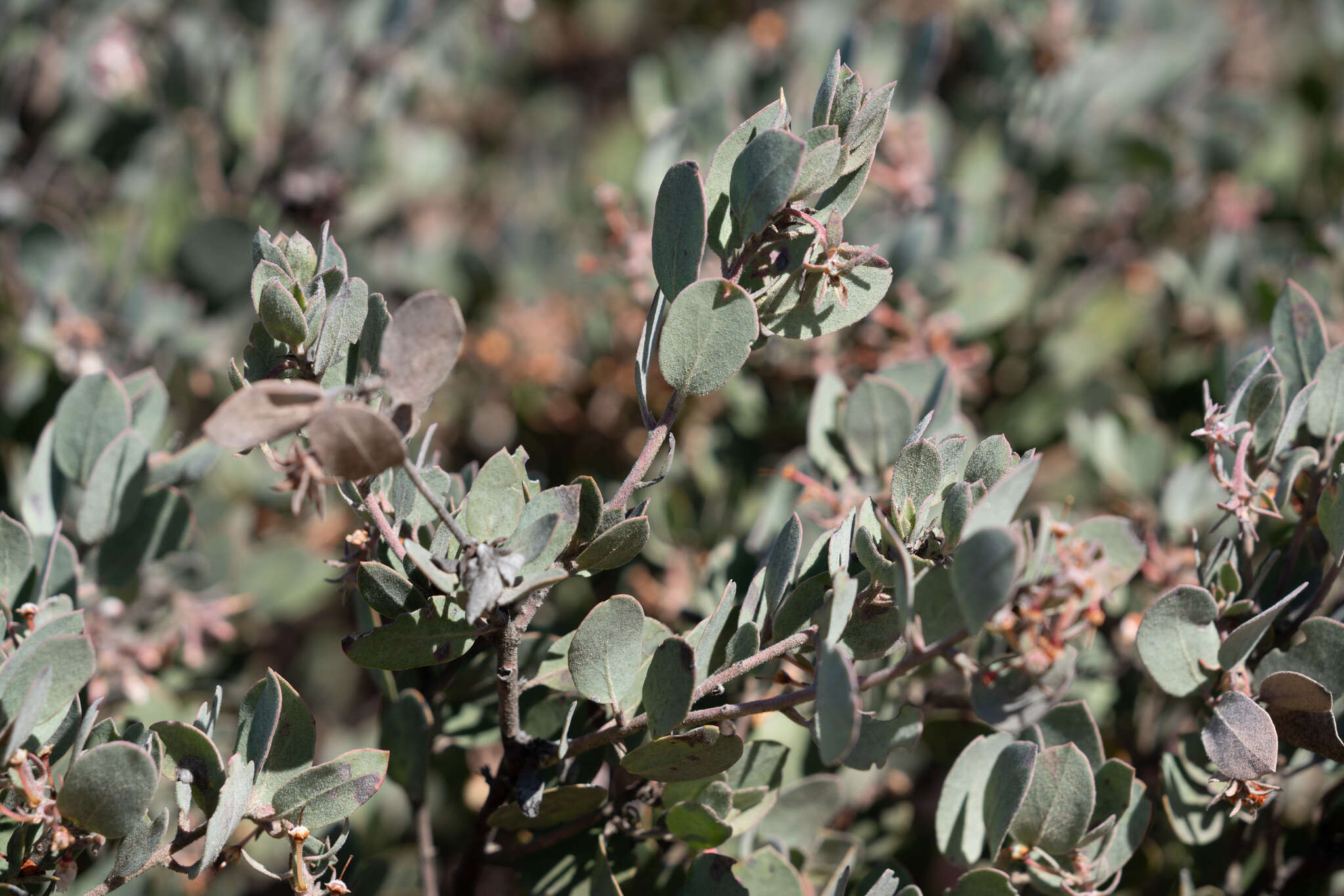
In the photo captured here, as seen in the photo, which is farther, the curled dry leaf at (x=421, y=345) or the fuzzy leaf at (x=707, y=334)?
the fuzzy leaf at (x=707, y=334)

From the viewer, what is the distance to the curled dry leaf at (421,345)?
2.15 ft

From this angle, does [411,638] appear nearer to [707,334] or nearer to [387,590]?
[387,590]

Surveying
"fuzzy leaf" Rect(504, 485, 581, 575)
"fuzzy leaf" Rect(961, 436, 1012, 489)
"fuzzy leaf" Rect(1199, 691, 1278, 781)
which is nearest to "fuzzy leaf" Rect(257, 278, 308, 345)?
"fuzzy leaf" Rect(504, 485, 581, 575)

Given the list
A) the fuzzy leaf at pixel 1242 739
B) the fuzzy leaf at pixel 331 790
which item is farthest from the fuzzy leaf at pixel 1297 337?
the fuzzy leaf at pixel 331 790

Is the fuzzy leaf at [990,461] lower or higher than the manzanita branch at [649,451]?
lower

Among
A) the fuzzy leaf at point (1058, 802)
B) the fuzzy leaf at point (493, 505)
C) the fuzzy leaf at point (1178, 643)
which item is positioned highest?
the fuzzy leaf at point (493, 505)

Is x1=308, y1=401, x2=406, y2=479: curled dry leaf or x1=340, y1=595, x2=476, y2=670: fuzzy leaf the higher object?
x1=308, y1=401, x2=406, y2=479: curled dry leaf

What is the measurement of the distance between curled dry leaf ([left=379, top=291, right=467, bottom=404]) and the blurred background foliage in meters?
0.51

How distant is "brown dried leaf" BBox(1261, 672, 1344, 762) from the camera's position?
82cm

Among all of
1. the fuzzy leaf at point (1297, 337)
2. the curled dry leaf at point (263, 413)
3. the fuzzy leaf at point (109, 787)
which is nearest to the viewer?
the curled dry leaf at point (263, 413)

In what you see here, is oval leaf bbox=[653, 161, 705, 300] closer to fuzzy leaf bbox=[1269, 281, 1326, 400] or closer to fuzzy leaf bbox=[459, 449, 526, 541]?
fuzzy leaf bbox=[459, 449, 526, 541]

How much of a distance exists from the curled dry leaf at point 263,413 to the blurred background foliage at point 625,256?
578 mm

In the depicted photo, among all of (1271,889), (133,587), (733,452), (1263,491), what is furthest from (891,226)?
(133,587)

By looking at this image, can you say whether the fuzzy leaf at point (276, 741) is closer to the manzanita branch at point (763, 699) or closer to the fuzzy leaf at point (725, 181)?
the manzanita branch at point (763, 699)
